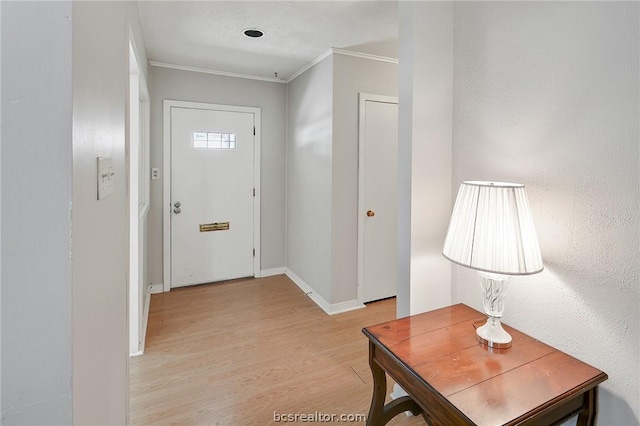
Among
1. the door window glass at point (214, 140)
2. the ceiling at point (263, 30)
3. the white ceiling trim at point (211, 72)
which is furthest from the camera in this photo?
the door window glass at point (214, 140)

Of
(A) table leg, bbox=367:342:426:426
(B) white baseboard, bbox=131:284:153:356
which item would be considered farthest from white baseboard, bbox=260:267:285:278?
(A) table leg, bbox=367:342:426:426

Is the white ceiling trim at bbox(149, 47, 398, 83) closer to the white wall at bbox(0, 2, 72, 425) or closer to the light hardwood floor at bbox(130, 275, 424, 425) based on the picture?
the light hardwood floor at bbox(130, 275, 424, 425)

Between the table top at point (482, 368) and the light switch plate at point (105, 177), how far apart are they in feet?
3.58

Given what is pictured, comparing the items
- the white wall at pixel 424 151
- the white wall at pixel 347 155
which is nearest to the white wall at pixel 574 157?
the white wall at pixel 424 151

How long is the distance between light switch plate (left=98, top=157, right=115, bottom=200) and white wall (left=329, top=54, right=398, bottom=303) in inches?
81.5

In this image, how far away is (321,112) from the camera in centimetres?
311

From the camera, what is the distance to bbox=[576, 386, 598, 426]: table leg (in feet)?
3.67

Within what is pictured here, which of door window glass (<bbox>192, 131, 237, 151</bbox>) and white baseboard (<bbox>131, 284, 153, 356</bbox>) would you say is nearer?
white baseboard (<bbox>131, 284, 153, 356</bbox>)

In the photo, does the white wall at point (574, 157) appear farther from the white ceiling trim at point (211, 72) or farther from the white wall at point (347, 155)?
the white ceiling trim at point (211, 72)

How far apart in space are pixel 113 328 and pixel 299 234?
2.61m

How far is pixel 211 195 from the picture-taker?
3.71 metres

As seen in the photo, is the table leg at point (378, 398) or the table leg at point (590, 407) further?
the table leg at point (378, 398)

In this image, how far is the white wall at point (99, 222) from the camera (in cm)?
73
